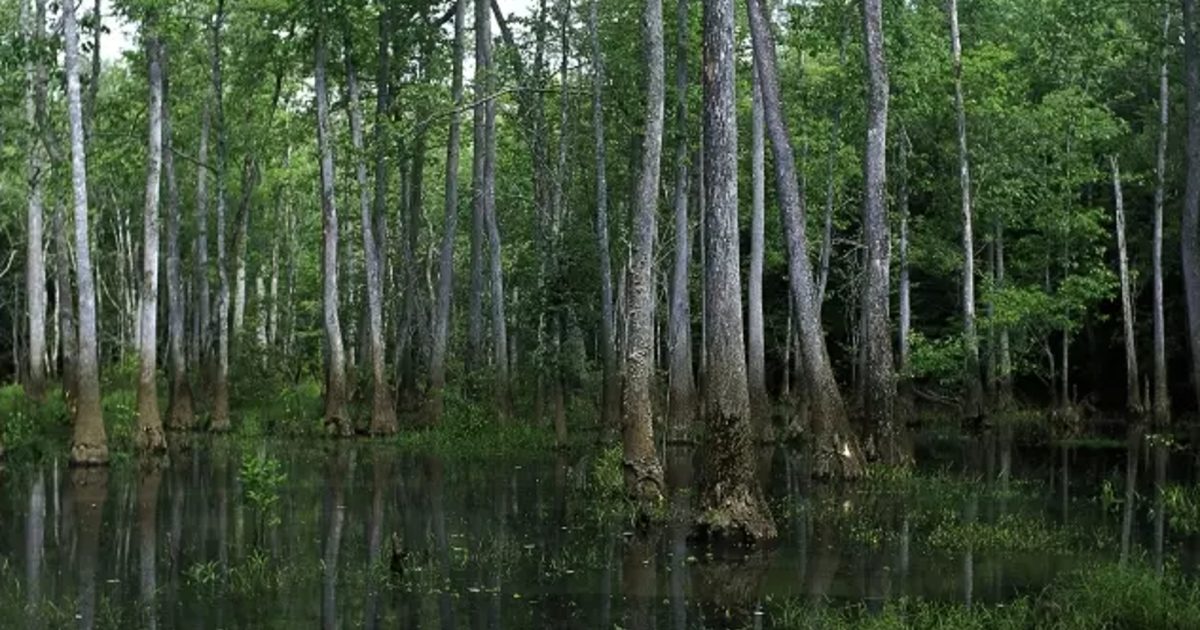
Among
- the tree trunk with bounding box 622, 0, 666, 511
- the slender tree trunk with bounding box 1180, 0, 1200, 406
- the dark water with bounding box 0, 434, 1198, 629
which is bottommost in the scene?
the dark water with bounding box 0, 434, 1198, 629

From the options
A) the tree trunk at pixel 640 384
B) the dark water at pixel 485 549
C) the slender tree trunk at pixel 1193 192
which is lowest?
the dark water at pixel 485 549

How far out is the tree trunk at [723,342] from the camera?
13.4 metres

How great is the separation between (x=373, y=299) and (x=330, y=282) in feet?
3.51

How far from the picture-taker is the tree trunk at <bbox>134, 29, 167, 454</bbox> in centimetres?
2345

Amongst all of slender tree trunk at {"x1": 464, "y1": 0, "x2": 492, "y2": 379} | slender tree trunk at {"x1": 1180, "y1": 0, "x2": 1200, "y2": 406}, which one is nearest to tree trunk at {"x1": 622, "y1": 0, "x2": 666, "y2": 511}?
slender tree trunk at {"x1": 1180, "y1": 0, "x2": 1200, "y2": 406}

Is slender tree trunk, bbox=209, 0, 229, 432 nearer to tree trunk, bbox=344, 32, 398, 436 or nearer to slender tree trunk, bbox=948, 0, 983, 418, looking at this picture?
tree trunk, bbox=344, 32, 398, 436

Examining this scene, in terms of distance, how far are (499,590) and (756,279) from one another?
17.8m

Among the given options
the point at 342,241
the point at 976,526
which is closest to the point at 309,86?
the point at 342,241

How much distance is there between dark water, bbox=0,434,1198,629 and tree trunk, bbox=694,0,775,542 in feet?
1.58

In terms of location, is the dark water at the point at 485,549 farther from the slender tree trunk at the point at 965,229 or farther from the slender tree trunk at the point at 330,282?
the slender tree trunk at the point at 965,229

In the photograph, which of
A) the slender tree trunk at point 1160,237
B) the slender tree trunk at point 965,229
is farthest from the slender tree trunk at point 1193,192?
the slender tree trunk at point 965,229

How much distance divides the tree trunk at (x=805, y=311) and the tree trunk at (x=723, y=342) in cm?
519

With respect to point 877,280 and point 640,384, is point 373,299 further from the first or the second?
point 640,384

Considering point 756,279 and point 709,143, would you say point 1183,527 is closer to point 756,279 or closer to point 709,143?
point 709,143
